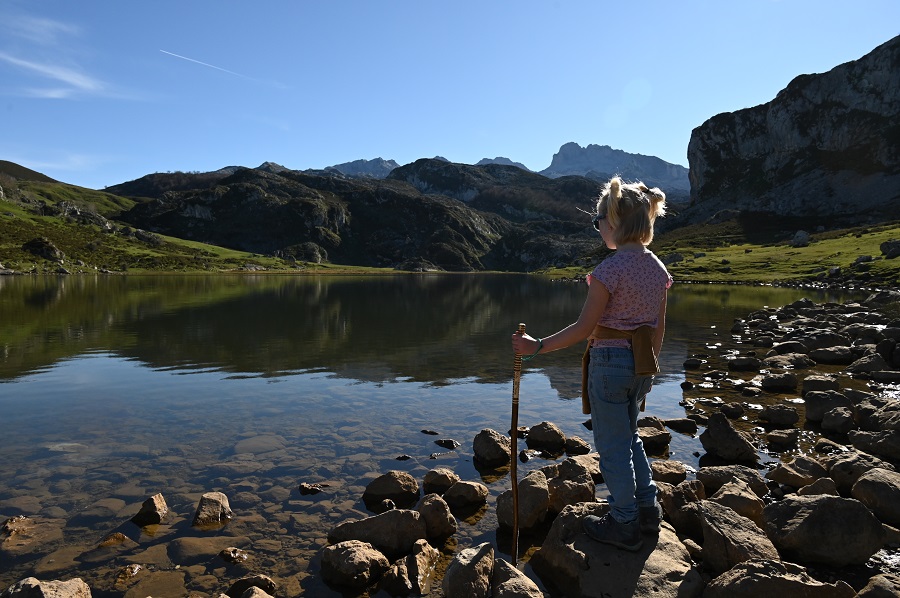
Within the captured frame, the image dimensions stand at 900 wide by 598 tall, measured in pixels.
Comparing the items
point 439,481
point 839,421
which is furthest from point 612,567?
point 839,421

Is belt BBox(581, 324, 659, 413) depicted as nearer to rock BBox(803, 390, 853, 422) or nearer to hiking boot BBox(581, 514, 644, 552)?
hiking boot BBox(581, 514, 644, 552)

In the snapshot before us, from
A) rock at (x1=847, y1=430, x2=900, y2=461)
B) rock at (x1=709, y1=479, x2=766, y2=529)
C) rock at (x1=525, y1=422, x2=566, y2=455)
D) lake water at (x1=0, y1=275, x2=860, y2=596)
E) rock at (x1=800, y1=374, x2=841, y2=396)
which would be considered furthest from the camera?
rock at (x1=800, y1=374, x2=841, y2=396)

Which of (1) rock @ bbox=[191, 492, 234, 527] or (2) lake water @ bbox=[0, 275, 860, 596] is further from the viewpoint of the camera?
(1) rock @ bbox=[191, 492, 234, 527]

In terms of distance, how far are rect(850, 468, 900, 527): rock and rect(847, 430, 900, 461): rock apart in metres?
3.19

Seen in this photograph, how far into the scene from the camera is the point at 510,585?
6.69 meters

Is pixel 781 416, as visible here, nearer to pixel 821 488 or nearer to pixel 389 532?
pixel 821 488

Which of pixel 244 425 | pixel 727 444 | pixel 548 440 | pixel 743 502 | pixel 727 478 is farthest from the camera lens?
pixel 244 425

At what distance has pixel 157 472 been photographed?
12.2 metres

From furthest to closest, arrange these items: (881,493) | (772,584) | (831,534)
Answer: (881,493) < (831,534) < (772,584)

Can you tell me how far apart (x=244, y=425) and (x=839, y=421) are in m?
17.3

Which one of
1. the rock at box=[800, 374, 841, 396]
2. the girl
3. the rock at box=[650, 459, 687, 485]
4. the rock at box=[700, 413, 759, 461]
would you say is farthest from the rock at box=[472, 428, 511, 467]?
the rock at box=[800, 374, 841, 396]

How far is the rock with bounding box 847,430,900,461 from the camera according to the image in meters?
11.7

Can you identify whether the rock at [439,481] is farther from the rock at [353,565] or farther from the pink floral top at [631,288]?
the pink floral top at [631,288]

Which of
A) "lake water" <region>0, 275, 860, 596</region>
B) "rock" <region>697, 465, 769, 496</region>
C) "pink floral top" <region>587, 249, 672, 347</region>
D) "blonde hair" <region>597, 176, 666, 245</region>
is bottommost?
"lake water" <region>0, 275, 860, 596</region>
